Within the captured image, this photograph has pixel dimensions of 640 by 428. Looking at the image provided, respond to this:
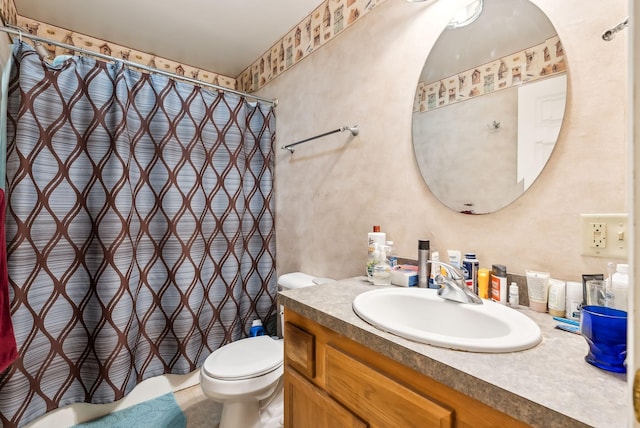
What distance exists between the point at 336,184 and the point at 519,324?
109cm

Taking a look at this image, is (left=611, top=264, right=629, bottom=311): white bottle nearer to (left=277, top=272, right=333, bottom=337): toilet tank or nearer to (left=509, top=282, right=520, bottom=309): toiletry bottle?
(left=509, top=282, right=520, bottom=309): toiletry bottle

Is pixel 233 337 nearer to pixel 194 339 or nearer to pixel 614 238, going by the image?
pixel 194 339

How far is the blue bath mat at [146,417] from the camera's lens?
149cm

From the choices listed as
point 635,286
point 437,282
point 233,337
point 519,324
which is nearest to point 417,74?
point 437,282

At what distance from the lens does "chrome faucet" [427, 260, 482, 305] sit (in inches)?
34.8

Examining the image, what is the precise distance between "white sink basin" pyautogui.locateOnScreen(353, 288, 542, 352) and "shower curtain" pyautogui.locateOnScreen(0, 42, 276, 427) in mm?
1278

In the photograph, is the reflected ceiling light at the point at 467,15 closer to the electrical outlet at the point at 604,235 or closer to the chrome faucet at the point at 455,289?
the electrical outlet at the point at 604,235

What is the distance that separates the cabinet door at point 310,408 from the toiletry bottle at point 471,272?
561 millimetres

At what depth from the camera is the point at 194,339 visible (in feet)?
5.93

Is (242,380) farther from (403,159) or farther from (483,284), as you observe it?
(403,159)

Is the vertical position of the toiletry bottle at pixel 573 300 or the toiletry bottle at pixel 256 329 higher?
the toiletry bottle at pixel 573 300

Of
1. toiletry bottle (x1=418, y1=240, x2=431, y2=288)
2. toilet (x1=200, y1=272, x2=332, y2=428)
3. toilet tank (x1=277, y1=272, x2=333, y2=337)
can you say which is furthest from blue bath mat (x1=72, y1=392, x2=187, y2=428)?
toiletry bottle (x1=418, y1=240, x2=431, y2=288)

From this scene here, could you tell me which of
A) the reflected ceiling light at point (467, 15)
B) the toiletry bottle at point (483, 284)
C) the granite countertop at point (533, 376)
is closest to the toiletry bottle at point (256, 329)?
the granite countertop at point (533, 376)

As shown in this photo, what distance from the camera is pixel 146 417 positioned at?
1.54 metres
